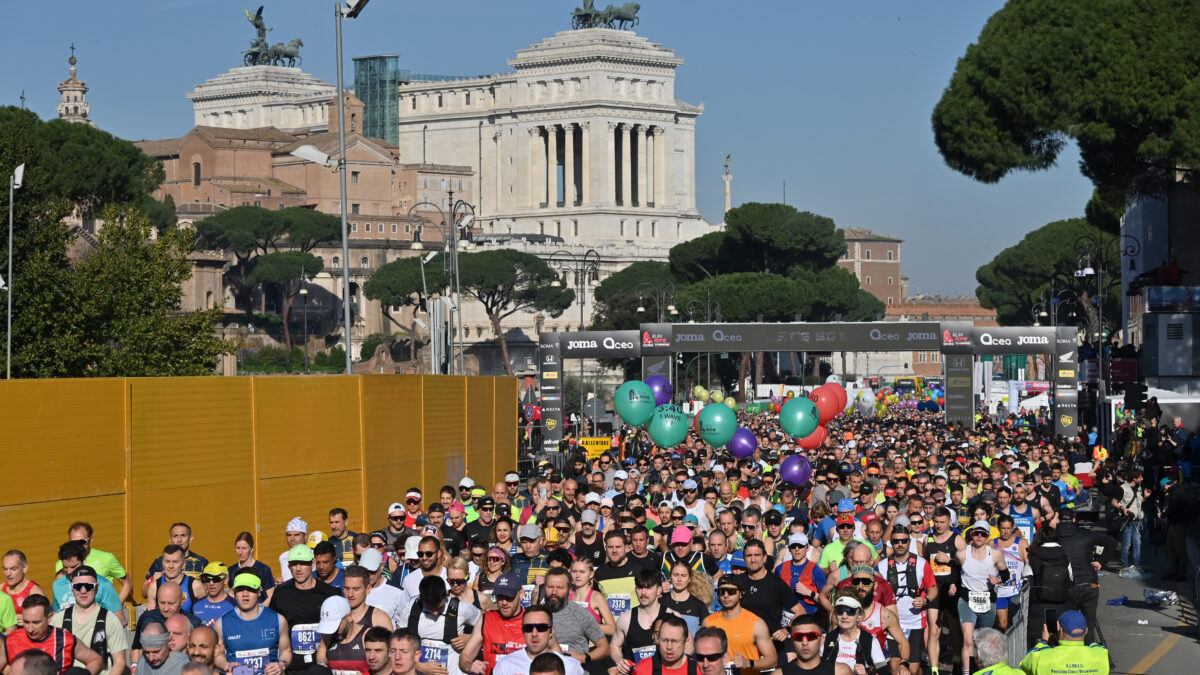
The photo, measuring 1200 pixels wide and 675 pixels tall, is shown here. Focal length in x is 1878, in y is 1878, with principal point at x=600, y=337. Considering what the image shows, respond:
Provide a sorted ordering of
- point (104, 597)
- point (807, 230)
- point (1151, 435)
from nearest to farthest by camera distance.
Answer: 1. point (104, 597)
2. point (1151, 435)
3. point (807, 230)

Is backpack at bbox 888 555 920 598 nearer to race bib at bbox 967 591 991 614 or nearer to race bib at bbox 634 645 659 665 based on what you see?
race bib at bbox 967 591 991 614

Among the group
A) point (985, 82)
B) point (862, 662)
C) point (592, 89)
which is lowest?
point (862, 662)

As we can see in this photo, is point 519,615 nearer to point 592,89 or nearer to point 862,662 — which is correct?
point 862,662

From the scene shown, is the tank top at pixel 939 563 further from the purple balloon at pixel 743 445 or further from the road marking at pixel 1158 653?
the purple balloon at pixel 743 445

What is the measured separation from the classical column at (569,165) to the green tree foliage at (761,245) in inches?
941

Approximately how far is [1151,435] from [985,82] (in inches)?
230

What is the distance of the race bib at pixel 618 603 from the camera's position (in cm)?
1110

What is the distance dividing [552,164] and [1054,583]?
437 ft

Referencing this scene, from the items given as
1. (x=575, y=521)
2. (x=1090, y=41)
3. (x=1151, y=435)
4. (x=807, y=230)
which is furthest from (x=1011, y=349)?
(x=807, y=230)

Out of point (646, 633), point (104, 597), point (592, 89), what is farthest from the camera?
point (592, 89)

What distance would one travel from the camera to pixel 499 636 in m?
9.73

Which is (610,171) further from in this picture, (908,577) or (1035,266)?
(908,577)

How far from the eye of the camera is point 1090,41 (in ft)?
83.8

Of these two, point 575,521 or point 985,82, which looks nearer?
point 575,521
